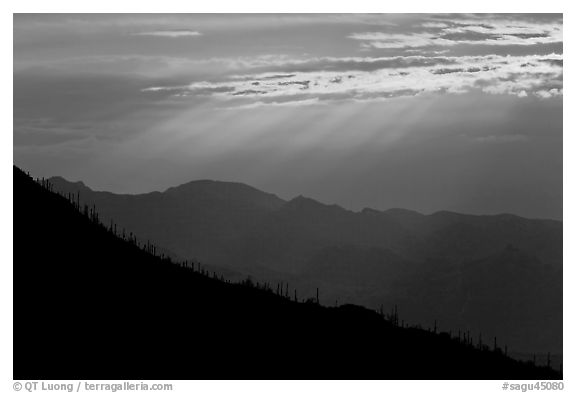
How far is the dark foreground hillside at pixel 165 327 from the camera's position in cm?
9662

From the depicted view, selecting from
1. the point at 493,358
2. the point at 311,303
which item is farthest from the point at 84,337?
the point at 493,358

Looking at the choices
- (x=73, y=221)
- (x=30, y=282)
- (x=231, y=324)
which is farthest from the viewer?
(x=73, y=221)

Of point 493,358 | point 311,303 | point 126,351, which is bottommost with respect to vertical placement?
point 493,358

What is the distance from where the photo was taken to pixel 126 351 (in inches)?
3853

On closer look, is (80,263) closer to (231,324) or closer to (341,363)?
(231,324)

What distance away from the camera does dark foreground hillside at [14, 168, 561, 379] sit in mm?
96625

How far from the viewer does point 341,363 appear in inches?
4365

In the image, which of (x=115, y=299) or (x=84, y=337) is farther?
(x=115, y=299)

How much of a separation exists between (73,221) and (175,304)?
21.6 m

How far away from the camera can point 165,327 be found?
107 m

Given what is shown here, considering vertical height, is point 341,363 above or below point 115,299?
below
